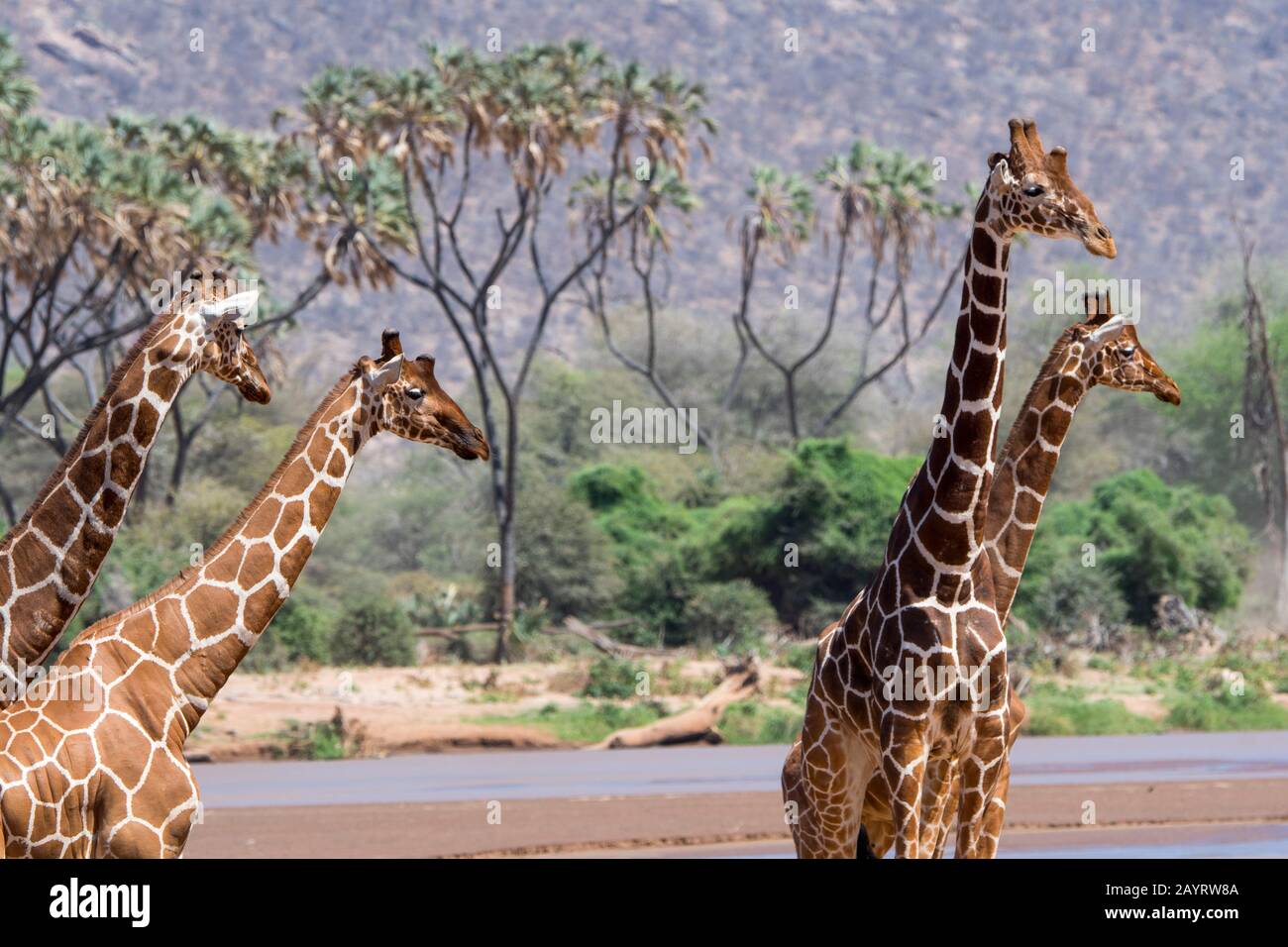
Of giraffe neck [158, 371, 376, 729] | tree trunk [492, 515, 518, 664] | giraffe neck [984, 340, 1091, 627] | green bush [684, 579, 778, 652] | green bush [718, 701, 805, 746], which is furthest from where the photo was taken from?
tree trunk [492, 515, 518, 664]

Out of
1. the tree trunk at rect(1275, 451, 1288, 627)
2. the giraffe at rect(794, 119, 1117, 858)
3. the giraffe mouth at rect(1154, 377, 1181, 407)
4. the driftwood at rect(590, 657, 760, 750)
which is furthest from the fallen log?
the giraffe at rect(794, 119, 1117, 858)

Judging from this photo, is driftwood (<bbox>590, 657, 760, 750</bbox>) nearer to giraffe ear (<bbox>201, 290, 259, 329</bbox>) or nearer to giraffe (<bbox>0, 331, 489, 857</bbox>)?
giraffe (<bbox>0, 331, 489, 857</bbox>)

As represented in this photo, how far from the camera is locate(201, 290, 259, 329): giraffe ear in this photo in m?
8.71

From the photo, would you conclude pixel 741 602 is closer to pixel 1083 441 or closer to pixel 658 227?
pixel 658 227

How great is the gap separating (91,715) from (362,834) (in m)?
11.4

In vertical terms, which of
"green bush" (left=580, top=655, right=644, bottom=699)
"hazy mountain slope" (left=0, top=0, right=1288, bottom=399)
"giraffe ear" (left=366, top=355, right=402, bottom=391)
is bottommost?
"green bush" (left=580, top=655, right=644, bottom=699)

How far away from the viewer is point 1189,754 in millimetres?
27281

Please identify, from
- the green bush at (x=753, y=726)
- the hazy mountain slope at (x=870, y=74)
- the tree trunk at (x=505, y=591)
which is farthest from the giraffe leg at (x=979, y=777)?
the hazy mountain slope at (x=870, y=74)

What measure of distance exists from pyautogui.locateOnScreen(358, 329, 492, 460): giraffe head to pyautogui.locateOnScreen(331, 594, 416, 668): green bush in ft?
93.9

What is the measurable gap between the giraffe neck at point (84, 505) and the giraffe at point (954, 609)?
3.30 m

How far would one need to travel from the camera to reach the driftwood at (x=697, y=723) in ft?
97.8

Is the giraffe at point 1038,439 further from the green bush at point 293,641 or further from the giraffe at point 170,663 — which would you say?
the green bush at point 293,641

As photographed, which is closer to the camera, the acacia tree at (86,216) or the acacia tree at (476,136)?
the acacia tree at (86,216)
